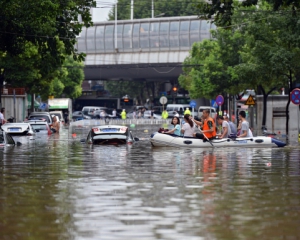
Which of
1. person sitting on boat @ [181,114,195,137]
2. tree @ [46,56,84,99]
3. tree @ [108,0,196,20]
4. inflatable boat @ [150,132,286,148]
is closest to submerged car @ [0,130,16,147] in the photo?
inflatable boat @ [150,132,286,148]

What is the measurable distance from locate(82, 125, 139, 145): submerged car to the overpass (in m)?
64.2

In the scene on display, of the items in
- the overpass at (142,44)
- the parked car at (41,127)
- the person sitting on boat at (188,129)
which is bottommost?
the parked car at (41,127)

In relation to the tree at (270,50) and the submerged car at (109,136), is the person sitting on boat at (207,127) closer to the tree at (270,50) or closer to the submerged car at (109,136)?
the submerged car at (109,136)

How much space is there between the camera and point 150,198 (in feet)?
49.4

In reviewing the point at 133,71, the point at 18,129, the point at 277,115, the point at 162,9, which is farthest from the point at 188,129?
the point at 162,9

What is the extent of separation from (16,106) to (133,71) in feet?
115

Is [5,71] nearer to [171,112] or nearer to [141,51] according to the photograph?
[141,51]

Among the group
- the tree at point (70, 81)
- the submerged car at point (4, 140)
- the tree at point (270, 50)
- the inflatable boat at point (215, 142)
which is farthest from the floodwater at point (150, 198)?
the tree at point (70, 81)

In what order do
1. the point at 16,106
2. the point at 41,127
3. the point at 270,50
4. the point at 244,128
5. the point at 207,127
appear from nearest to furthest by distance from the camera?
the point at 207,127 → the point at 244,128 → the point at 270,50 → the point at 41,127 → the point at 16,106

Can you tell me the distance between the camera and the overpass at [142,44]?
103 metres

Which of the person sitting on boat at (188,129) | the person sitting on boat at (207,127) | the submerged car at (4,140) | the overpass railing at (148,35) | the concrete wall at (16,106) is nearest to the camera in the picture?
the person sitting on boat at (207,127)

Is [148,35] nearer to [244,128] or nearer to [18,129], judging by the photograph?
[18,129]

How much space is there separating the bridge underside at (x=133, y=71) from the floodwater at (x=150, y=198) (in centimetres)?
7687

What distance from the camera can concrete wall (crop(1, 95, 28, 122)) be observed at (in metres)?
74.7
